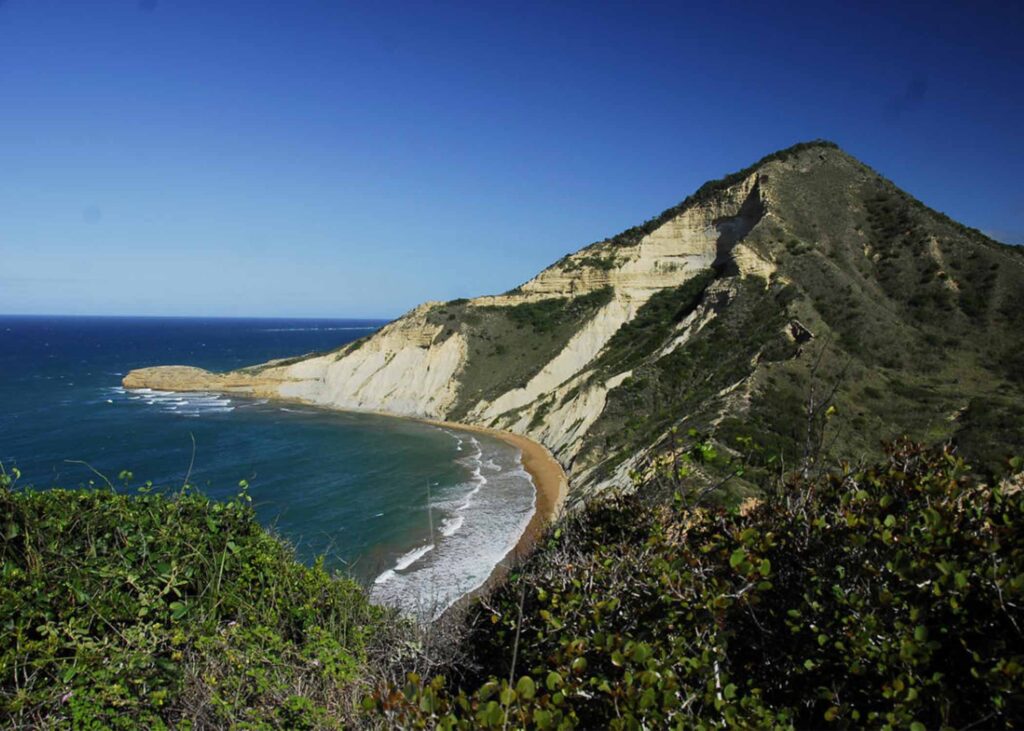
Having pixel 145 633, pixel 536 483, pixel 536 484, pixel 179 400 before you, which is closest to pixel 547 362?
pixel 536 483

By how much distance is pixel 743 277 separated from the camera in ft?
138

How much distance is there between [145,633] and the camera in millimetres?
5816

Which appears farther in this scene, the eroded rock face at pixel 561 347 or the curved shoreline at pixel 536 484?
the eroded rock face at pixel 561 347

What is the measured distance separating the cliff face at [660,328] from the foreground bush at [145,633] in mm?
19409

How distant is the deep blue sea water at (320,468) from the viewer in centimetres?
2292

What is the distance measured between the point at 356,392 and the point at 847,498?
201 feet

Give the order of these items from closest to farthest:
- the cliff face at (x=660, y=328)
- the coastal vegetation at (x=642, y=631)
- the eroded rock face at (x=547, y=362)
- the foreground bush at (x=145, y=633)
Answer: the coastal vegetation at (x=642, y=631)
the foreground bush at (x=145, y=633)
the cliff face at (x=660, y=328)
the eroded rock face at (x=547, y=362)

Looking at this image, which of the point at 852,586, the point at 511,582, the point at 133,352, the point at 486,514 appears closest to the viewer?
the point at 852,586

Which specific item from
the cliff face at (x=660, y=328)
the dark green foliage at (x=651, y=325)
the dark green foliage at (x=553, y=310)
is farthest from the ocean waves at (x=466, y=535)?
the dark green foliage at (x=553, y=310)

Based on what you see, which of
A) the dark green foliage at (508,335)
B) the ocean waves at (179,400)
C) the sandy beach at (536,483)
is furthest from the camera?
the ocean waves at (179,400)

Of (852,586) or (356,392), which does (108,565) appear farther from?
(356,392)

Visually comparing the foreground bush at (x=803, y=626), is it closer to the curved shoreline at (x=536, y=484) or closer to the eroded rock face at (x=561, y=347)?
the curved shoreline at (x=536, y=484)

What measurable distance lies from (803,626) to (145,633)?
5.90 metres

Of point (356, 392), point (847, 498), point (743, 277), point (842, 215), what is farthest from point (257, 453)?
point (842, 215)
